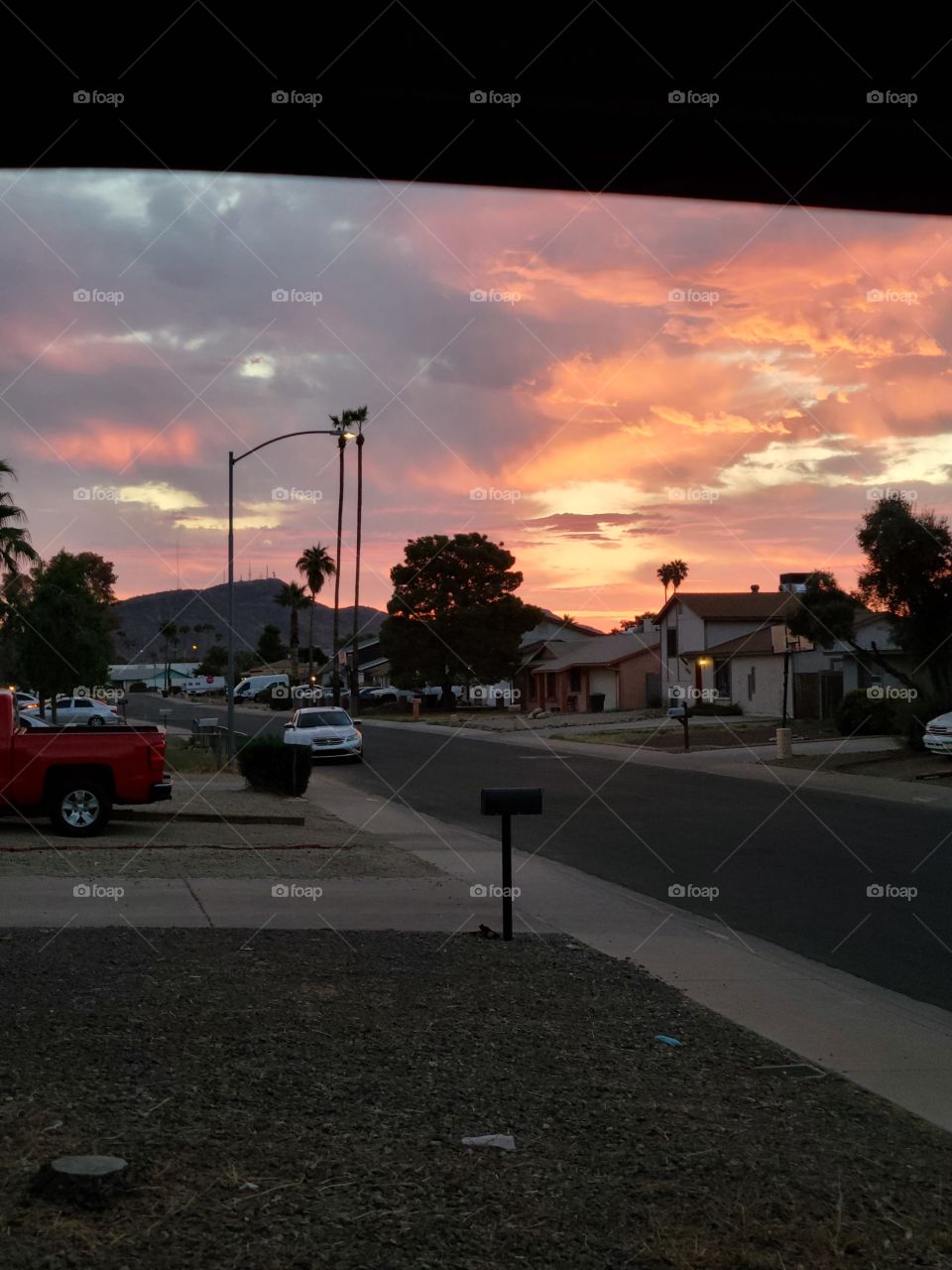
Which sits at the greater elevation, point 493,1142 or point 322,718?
point 322,718

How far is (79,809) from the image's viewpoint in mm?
15766

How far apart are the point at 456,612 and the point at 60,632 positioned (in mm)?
38366

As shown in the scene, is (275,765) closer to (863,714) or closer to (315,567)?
(863,714)

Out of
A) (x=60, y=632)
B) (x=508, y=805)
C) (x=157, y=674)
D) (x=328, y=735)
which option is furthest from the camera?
(x=157, y=674)

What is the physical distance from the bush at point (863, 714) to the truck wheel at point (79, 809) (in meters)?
28.7

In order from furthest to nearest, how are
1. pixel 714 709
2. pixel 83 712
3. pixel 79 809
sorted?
pixel 714 709
pixel 83 712
pixel 79 809

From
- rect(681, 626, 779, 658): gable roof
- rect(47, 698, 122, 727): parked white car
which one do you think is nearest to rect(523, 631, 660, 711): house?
rect(681, 626, 779, 658): gable roof

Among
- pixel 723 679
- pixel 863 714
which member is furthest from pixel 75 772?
pixel 723 679

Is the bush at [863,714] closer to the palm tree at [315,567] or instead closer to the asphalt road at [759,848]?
the asphalt road at [759,848]

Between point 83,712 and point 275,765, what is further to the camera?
point 83,712

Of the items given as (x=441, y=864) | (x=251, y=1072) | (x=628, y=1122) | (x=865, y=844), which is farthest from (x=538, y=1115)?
(x=865, y=844)

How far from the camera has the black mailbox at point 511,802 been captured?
9227 mm

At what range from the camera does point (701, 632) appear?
62.8m

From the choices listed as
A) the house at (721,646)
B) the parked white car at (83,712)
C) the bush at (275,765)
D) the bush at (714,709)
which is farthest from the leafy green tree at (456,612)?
the bush at (275,765)
